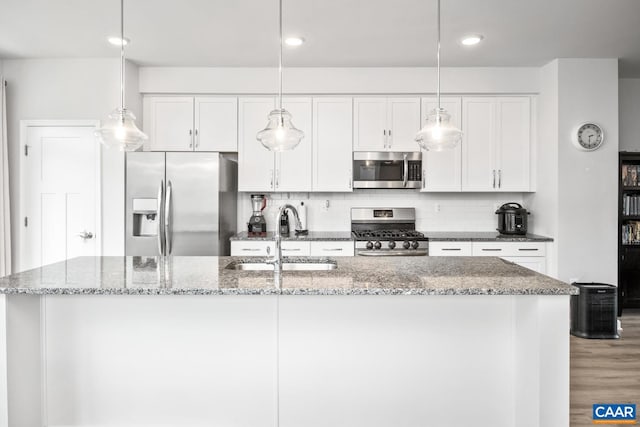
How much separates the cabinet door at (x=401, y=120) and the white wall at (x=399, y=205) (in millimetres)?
585

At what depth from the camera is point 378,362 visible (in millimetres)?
2225

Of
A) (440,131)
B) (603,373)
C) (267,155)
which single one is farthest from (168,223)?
(603,373)

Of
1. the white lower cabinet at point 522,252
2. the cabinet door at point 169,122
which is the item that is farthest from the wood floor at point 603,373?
the cabinet door at point 169,122

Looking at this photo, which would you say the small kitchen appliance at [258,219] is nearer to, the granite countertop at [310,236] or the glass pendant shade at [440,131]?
the granite countertop at [310,236]

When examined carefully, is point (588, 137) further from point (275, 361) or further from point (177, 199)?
point (177, 199)

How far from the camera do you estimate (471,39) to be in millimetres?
3754

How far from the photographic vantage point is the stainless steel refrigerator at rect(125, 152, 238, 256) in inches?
163

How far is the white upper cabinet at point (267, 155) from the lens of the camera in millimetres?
4656

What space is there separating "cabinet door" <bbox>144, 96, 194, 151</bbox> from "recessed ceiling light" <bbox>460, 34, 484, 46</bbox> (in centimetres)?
276

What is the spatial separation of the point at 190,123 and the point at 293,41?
149 centimetres

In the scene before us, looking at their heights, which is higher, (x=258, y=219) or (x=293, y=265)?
(x=258, y=219)

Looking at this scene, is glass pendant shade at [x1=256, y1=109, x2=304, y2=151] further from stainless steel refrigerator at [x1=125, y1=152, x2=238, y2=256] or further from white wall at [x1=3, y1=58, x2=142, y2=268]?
white wall at [x1=3, y1=58, x2=142, y2=268]

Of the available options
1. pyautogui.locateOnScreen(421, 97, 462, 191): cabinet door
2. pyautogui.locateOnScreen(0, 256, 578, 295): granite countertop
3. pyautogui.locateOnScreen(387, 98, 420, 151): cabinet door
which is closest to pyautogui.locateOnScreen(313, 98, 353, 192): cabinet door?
pyautogui.locateOnScreen(387, 98, 420, 151): cabinet door

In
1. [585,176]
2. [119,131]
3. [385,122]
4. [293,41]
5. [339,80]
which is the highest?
[293,41]
